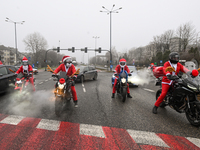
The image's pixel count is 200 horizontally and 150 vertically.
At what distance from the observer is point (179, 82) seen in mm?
3623

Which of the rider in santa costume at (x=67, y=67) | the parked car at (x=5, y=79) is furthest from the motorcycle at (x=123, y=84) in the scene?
the parked car at (x=5, y=79)

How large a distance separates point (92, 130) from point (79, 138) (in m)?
0.44

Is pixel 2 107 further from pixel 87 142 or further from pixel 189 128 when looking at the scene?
pixel 189 128

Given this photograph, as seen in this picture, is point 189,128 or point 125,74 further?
point 125,74

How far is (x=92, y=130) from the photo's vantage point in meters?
3.29

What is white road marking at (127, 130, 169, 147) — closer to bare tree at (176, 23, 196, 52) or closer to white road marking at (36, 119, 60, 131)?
white road marking at (36, 119, 60, 131)

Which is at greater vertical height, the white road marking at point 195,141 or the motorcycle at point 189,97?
the motorcycle at point 189,97

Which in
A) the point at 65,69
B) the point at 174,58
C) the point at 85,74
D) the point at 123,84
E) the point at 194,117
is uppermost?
the point at 174,58

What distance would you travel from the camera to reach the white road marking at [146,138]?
2781mm

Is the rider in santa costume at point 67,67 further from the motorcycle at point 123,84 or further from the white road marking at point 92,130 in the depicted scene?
the motorcycle at point 123,84

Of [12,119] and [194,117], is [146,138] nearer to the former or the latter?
[194,117]

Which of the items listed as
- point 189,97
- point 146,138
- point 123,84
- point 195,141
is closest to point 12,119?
point 146,138

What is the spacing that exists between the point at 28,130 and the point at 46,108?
1655mm

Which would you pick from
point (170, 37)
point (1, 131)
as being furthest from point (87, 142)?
point (170, 37)
